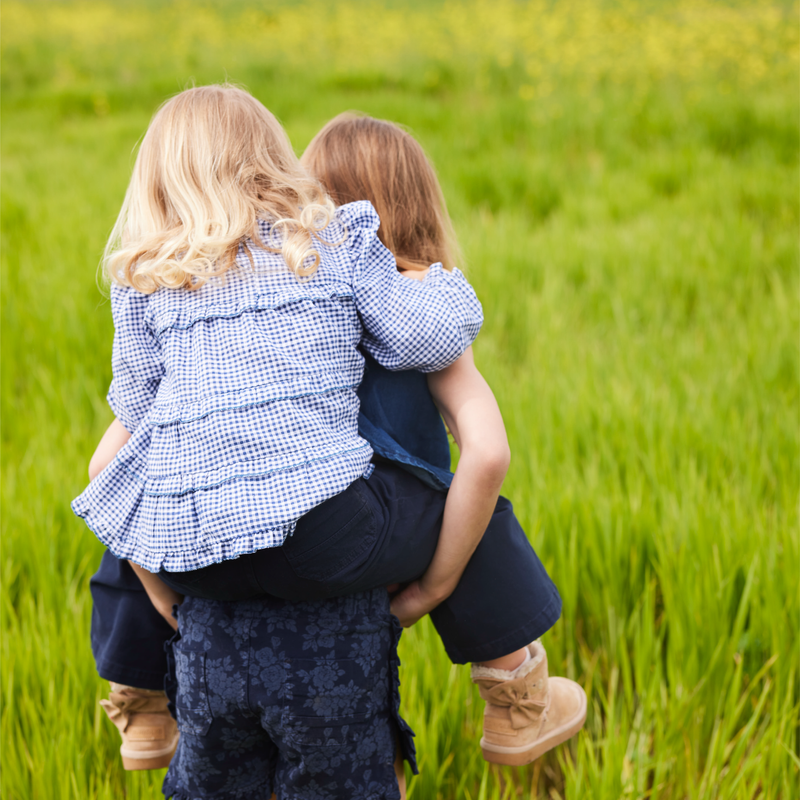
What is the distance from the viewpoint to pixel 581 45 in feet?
23.0

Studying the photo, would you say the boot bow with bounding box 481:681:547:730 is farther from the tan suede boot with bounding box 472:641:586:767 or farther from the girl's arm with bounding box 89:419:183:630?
the girl's arm with bounding box 89:419:183:630

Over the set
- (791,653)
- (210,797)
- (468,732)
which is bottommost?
(468,732)

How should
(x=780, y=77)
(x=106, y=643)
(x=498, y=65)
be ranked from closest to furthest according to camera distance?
(x=106, y=643), (x=780, y=77), (x=498, y=65)

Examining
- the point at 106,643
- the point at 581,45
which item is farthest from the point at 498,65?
the point at 106,643

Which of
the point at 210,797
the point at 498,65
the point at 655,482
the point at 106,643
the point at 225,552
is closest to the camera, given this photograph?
the point at 225,552

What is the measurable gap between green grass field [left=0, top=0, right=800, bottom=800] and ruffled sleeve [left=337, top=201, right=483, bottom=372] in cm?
74

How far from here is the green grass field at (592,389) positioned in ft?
4.68

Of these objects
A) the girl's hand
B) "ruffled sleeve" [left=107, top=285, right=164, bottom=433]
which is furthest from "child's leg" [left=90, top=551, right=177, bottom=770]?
the girl's hand

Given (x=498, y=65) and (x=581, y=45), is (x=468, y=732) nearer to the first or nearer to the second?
(x=498, y=65)

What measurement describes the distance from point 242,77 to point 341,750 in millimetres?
7260

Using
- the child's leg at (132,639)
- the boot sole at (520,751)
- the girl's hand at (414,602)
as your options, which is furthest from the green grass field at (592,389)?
the girl's hand at (414,602)

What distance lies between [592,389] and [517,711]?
145 centimetres

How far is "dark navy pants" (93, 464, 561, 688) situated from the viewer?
95 cm

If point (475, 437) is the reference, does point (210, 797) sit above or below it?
below
